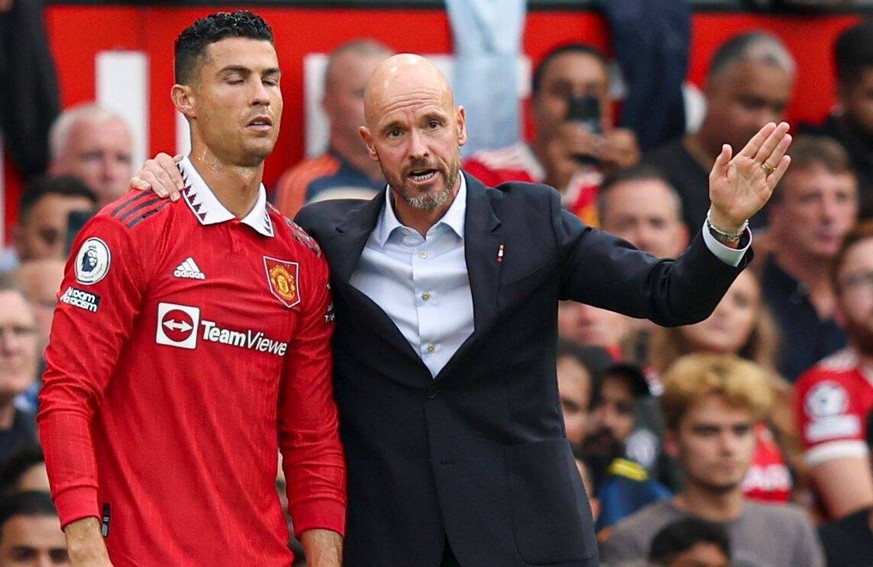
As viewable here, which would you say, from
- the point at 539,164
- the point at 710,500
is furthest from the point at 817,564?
the point at 539,164

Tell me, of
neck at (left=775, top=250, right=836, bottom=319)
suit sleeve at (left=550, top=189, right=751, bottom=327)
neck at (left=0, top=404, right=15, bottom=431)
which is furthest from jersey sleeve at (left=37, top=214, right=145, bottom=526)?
neck at (left=775, top=250, right=836, bottom=319)

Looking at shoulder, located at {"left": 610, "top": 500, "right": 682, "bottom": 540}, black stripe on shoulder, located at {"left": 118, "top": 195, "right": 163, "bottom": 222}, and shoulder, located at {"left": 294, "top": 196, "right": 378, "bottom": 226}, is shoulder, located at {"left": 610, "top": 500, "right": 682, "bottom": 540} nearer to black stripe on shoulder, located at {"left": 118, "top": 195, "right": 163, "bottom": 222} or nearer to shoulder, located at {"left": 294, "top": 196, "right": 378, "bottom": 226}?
shoulder, located at {"left": 294, "top": 196, "right": 378, "bottom": 226}

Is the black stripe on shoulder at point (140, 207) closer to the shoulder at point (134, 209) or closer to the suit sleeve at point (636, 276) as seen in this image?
the shoulder at point (134, 209)

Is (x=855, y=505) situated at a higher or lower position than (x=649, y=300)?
lower

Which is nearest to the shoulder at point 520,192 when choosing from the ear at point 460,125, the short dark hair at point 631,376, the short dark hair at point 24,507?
the ear at point 460,125

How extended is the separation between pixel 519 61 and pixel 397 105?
11.1 ft

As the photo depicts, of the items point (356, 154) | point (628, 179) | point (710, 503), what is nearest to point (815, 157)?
point (628, 179)

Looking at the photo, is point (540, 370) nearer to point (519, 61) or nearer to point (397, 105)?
point (397, 105)

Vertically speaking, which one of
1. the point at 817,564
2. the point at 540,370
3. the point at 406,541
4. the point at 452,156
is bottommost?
the point at 817,564

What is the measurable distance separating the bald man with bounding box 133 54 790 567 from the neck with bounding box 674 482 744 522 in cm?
175

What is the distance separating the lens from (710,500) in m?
6.81

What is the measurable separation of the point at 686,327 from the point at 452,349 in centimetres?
260

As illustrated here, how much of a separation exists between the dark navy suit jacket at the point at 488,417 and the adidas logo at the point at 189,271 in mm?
403

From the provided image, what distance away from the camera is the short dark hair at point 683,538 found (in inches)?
258
